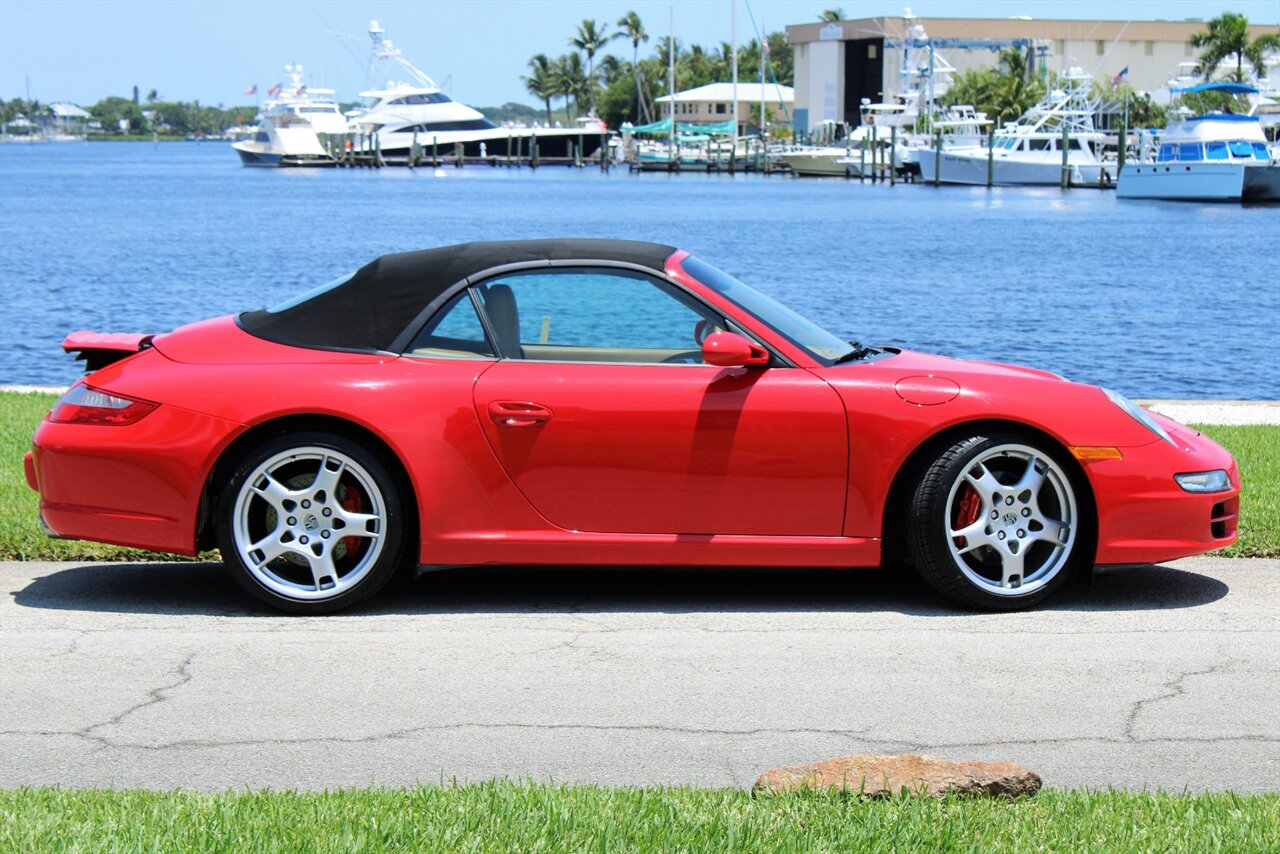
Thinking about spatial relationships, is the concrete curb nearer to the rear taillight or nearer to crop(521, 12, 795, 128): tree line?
the rear taillight

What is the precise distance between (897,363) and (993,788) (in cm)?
268

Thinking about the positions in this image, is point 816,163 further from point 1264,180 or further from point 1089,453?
point 1089,453

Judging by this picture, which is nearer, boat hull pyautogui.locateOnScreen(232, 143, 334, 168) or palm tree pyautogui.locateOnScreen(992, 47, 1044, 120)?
palm tree pyautogui.locateOnScreen(992, 47, 1044, 120)

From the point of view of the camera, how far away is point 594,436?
5.98 metres

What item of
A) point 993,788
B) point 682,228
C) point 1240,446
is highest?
point 993,788

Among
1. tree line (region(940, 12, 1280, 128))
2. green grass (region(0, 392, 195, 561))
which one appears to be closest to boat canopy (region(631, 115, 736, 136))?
tree line (region(940, 12, 1280, 128))

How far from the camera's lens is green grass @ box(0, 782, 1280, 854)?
3.50 meters

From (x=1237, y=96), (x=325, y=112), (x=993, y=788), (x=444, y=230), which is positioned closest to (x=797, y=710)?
(x=993, y=788)

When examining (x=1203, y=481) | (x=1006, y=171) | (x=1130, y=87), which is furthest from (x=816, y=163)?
(x=1203, y=481)

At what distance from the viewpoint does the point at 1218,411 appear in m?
12.2

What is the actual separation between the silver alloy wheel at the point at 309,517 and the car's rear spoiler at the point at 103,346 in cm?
103

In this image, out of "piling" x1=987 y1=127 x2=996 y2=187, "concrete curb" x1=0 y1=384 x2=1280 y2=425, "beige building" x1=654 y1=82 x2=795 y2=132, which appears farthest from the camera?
"beige building" x1=654 y1=82 x2=795 y2=132

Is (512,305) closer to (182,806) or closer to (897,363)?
(897,363)

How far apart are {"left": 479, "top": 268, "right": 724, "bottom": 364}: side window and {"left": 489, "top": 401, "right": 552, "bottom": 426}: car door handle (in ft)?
0.92
